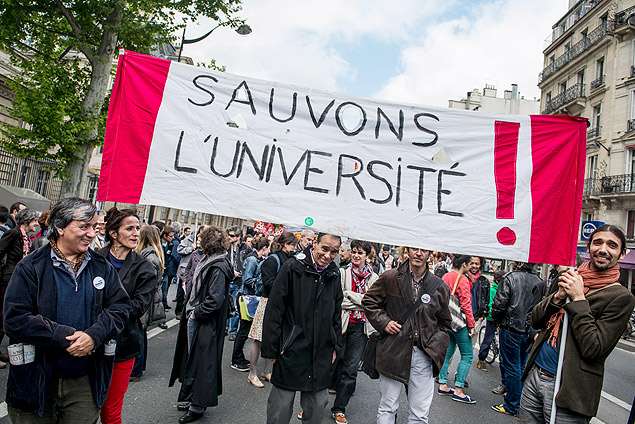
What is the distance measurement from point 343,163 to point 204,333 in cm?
252

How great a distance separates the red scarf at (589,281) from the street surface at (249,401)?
2661 mm

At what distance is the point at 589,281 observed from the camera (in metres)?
3.06

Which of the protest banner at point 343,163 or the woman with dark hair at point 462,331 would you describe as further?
the woman with dark hair at point 462,331

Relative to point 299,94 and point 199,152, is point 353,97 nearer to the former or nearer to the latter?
point 299,94

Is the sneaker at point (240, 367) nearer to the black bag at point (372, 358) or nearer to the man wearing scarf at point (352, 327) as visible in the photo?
the man wearing scarf at point (352, 327)

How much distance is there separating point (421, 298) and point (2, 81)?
2178 centimetres

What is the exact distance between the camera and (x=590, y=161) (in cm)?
3083

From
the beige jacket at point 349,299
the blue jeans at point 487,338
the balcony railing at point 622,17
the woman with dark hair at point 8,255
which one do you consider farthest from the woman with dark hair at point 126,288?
the balcony railing at point 622,17

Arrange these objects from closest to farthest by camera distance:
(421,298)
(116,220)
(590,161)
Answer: (116,220)
(421,298)
(590,161)

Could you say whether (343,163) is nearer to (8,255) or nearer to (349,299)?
(349,299)

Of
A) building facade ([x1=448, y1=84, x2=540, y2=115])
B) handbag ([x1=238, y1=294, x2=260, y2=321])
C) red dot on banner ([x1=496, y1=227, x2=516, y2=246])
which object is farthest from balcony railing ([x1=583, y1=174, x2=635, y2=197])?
red dot on banner ([x1=496, y1=227, x2=516, y2=246])

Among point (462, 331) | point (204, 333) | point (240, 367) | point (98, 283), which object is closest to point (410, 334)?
point (204, 333)

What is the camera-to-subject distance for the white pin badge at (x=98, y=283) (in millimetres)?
2740

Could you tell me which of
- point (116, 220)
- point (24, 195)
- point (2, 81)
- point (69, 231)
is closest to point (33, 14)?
point (24, 195)
